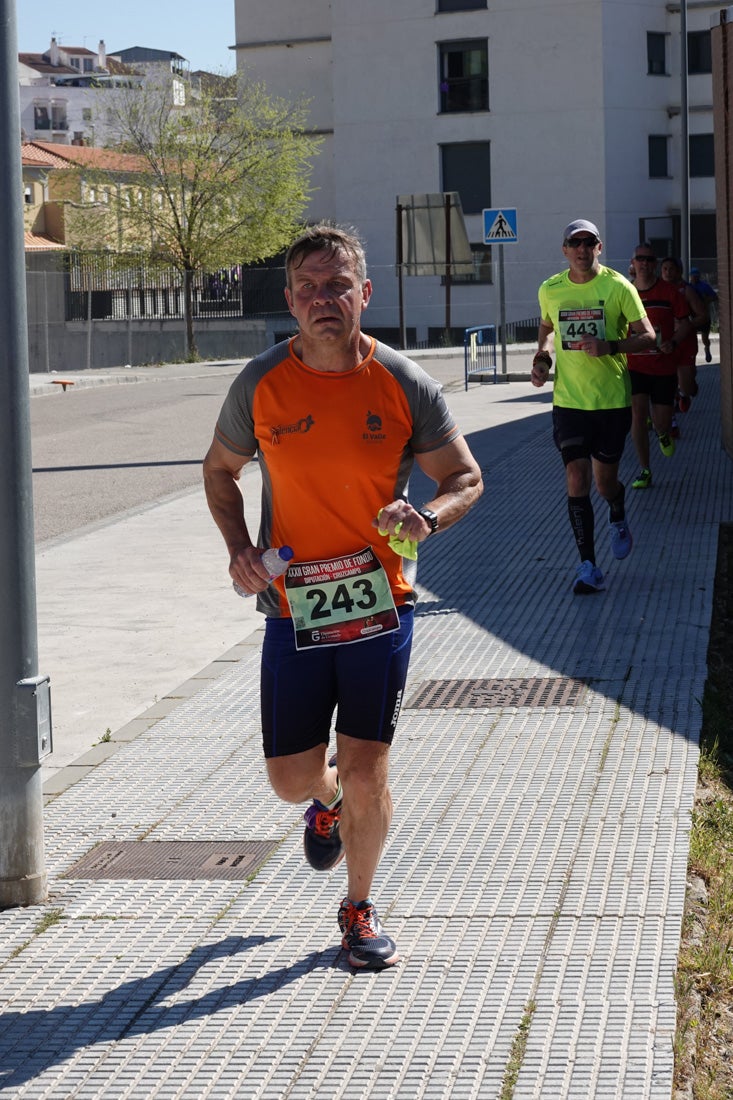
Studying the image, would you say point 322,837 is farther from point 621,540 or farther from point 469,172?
point 469,172

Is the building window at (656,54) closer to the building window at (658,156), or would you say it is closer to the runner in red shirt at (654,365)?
the building window at (658,156)

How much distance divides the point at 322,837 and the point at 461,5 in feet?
180

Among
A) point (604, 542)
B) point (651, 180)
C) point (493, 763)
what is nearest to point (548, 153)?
point (651, 180)

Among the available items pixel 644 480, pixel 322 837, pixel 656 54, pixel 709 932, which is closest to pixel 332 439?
pixel 322 837

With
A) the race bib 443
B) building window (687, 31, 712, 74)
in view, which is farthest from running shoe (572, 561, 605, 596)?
building window (687, 31, 712, 74)

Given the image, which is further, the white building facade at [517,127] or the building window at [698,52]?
the building window at [698,52]

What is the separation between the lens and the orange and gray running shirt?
421cm

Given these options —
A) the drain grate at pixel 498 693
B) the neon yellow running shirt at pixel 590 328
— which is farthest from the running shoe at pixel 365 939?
the neon yellow running shirt at pixel 590 328

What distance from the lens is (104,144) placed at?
5081cm

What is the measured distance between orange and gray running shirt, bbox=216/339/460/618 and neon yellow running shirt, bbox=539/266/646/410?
494 centimetres

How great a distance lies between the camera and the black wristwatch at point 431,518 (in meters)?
4.19

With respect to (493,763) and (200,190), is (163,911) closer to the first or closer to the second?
(493,763)

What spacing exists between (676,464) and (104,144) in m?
38.9

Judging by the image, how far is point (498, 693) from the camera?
7.30 m
